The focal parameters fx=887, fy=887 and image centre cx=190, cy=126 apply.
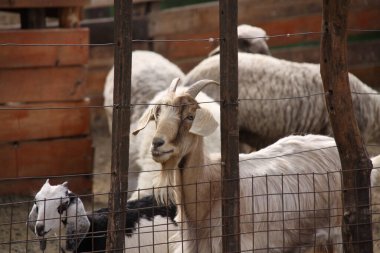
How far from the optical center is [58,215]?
6148 mm

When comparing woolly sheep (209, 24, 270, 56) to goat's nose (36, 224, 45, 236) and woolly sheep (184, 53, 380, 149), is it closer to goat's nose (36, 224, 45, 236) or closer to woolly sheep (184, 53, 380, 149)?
woolly sheep (184, 53, 380, 149)

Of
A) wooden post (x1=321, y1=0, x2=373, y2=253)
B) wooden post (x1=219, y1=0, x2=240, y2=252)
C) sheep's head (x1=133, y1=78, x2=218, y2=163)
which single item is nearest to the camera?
wooden post (x1=219, y1=0, x2=240, y2=252)

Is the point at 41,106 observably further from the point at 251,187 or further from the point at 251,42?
the point at 251,187

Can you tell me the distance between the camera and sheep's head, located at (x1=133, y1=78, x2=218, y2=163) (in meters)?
5.73

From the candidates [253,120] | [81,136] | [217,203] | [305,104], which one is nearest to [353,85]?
[305,104]

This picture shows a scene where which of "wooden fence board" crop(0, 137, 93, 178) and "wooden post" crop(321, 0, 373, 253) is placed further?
"wooden fence board" crop(0, 137, 93, 178)

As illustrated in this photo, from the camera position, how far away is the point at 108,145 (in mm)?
12078

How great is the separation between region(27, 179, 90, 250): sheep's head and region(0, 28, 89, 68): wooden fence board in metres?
3.02

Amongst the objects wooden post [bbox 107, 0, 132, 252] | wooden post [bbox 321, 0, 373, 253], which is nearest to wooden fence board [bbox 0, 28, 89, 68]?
wooden post [bbox 107, 0, 132, 252]

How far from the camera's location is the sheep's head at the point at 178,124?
5730mm

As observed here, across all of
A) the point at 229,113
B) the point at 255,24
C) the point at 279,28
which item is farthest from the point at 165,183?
the point at 279,28

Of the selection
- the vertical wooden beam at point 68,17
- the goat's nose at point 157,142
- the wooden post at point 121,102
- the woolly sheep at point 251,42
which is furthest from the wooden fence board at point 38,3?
the wooden post at point 121,102

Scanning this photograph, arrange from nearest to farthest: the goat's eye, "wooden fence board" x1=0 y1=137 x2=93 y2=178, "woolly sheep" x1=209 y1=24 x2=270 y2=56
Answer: the goat's eye, "wooden fence board" x1=0 y1=137 x2=93 y2=178, "woolly sheep" x1=209 y1=24 x2=270 y2=56

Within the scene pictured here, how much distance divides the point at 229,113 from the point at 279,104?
152 inches
